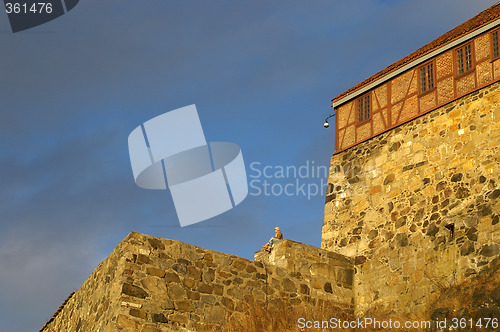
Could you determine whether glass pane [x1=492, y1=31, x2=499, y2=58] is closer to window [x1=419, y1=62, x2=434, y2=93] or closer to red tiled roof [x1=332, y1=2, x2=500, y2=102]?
red tiled roof [x1=332, y1=2, x2=500, y2=102]

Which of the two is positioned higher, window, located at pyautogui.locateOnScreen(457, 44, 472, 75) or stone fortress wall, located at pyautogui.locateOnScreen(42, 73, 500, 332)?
window, located at pyautogui.locateOnScreen(457, 44, 472, 75)

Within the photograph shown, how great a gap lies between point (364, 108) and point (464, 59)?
3.78 m

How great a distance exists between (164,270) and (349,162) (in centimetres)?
857

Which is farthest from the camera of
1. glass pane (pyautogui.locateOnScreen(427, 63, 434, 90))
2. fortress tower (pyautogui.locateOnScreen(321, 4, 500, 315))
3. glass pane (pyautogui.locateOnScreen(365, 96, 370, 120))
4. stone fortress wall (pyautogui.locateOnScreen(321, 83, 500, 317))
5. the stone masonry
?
glass pane (pyautogui.locateOnScreen(365, 96, 370, 120))

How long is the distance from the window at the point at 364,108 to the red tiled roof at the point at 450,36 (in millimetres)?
445

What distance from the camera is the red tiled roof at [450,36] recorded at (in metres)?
20.9

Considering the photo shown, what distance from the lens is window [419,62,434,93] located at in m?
21.8

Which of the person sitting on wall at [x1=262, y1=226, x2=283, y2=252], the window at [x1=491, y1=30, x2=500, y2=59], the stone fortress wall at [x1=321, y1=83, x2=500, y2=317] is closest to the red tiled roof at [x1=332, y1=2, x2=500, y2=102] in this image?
the window at [x1=491, y1=30, x2=500, y2=59]

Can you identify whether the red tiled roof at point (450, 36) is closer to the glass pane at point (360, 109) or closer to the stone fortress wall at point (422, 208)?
the glass pane at point (360, 109)

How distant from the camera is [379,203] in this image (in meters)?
21.5

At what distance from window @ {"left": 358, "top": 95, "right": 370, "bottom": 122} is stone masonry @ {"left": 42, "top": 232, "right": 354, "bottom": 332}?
5588 mm

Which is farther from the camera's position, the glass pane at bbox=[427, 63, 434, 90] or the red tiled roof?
the glass pane at bbox=[427, 63, 434, 90]

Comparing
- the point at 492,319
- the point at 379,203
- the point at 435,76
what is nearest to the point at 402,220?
the point at 379,203

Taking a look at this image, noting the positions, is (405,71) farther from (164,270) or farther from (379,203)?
(164,270)
